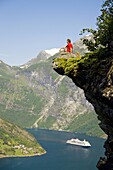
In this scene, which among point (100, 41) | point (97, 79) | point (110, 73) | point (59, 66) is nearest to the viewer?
point (110, 73)

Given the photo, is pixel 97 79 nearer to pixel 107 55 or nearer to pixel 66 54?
Result: pixel 107 55

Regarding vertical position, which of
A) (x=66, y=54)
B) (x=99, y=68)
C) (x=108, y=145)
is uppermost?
(x=66, y=54)

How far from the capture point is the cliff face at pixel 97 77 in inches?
1105

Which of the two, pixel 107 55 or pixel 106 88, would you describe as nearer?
pixel 106 88

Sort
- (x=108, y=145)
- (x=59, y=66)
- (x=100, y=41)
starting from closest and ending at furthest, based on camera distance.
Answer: (x=100, y=41) < (x=59, y=66) < (x=108, y=145)

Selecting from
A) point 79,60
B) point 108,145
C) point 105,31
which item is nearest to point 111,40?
point 105,31

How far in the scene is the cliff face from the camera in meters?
28.1

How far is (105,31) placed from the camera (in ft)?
103

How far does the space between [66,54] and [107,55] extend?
6.83m

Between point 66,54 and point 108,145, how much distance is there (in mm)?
12039

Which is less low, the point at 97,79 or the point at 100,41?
the point at 100,41

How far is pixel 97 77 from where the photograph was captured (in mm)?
30078

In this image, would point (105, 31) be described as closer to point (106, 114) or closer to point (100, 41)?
point (100, 41)

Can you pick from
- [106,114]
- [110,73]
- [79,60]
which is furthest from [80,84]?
[110,73]
